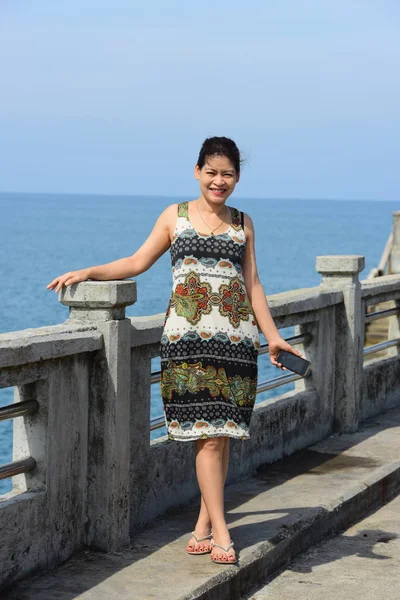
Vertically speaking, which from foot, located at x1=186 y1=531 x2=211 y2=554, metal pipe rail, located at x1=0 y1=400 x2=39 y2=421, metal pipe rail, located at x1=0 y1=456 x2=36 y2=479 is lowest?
foot, located at x1=186 y1=531 x2=211 y2=554

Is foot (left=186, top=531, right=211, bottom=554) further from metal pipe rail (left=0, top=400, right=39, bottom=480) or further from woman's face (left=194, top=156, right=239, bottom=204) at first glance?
woman's face (left=194, top=156, right=239, bottom=204)

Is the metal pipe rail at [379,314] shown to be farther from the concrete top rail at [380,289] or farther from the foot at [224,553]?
the foot at [224,553]

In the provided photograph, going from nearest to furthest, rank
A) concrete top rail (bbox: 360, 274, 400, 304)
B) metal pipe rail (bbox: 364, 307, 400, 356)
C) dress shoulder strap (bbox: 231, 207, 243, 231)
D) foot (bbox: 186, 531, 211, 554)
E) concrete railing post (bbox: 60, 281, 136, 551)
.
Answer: dress shoulder strap (bbox: 231, 207, 243, 231) → concrete railing post (bbox: 60, 281, 136, 551) → foot (bbox: 186, 531, 211, 554) → concrete top rail (bbox: 360, 274, 400, 304) → metal pipe rail (bbox: 364, 307, 400, 356)

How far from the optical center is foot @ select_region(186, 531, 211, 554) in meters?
5.95

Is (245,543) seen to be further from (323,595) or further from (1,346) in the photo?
(1,346)

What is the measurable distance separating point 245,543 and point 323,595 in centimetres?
48

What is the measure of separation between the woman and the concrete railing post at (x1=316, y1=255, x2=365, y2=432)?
3.51m

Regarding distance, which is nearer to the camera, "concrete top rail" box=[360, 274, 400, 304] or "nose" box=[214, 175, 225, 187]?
"nose" box=[214, 175, 225, 187]

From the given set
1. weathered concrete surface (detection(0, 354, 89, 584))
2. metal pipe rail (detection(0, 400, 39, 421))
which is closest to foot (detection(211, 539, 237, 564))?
weathered concrete surface (detection(0, 354, 89, 584))

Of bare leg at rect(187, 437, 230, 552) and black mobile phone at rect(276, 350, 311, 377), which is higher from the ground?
black mobile phone at rect(276, 350, 311, 377)

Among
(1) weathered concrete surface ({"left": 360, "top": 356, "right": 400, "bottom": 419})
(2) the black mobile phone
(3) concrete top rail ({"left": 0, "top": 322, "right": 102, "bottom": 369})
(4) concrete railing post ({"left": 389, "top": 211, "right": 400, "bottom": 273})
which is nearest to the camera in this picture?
(3) concrete top rail ({"left": 0, "top": 322, "right": 102, "bottom": 369})

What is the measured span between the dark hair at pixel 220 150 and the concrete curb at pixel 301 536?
195cm

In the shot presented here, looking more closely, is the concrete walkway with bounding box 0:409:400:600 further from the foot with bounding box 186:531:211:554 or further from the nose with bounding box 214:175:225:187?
the nose with bounding box 214:175:225:187

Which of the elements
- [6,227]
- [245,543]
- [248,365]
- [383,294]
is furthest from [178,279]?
[6,227]
